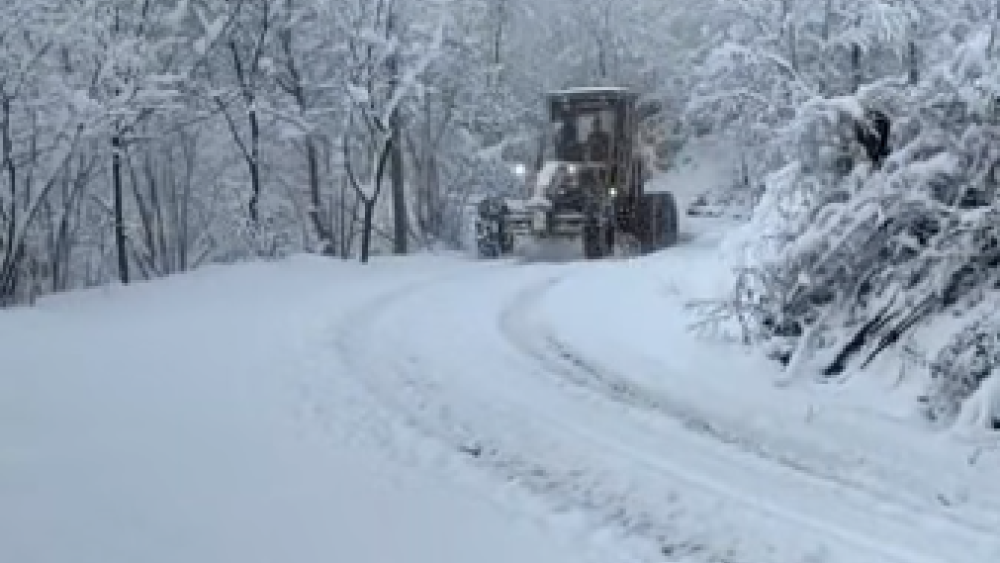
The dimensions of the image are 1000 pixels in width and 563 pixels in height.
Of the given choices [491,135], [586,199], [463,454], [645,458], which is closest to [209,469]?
[463,454]

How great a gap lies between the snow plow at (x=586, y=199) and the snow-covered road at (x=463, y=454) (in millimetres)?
11444

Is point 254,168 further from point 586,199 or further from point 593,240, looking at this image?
point 593,240

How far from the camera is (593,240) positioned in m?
23.7

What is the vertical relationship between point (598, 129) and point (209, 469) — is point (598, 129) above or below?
above

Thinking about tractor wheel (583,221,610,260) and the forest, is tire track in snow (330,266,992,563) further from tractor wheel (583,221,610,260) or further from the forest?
tractor wheel (583,221,610,260)

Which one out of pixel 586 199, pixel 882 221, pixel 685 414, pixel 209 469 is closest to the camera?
pixel 209 469

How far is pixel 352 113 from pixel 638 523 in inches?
788

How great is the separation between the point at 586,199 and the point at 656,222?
236 cm

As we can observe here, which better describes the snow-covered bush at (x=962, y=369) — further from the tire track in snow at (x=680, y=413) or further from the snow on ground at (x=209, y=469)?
the snow on ground at (x=209, y=469)

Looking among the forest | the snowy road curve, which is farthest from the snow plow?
the snowy road curve

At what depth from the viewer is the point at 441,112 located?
3052cm

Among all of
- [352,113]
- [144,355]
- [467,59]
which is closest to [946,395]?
[144,355]

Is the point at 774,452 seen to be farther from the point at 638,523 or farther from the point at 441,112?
the point at 441,112

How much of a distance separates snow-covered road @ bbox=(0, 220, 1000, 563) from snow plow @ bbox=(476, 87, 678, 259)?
11444 mm
